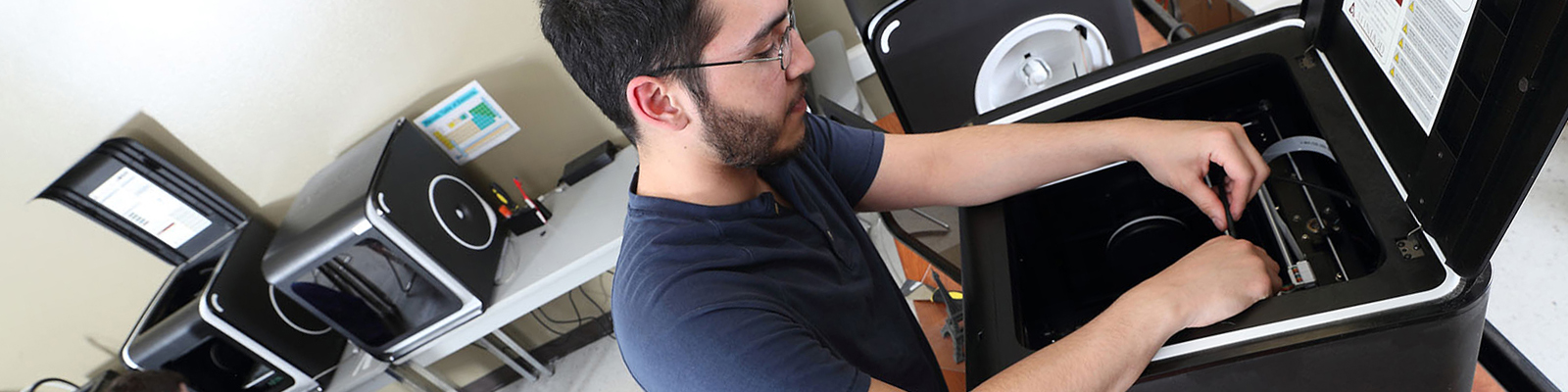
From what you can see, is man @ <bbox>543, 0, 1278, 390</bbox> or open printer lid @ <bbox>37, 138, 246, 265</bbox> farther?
open printer lid @ <bbox>37, 138, 246, 265</bbox>

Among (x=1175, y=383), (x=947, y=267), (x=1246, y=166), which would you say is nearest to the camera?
(x=1175, y=383)

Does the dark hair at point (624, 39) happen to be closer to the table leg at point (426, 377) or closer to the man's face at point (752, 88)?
the man's face at point (752, 88)

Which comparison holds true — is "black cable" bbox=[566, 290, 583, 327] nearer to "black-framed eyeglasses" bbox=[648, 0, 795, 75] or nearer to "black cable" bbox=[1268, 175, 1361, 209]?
"black-framed eyeglasses" bbox=[648, 0, 795, 75]

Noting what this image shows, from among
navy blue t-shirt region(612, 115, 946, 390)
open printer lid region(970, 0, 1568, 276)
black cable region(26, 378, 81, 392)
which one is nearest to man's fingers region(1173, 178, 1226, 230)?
open printer lid region(970, 0, 1568, 276)

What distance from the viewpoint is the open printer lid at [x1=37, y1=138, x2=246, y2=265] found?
74.6 inches

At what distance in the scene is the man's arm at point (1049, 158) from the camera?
0.74 m

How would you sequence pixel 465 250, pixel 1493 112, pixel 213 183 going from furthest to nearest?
1. pixel 213 183
2. pixel 465 250
3. pixel 1493 112

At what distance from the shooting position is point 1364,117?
66 centimetres

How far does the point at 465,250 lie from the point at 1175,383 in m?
1.62

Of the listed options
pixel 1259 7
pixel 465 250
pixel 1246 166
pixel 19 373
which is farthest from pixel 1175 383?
pixel 19 373

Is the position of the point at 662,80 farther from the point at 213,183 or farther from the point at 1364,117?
the point at 213,183

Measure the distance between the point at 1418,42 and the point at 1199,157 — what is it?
0.21 m

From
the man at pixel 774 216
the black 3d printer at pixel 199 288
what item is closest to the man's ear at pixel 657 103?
the man at pixel 774 216

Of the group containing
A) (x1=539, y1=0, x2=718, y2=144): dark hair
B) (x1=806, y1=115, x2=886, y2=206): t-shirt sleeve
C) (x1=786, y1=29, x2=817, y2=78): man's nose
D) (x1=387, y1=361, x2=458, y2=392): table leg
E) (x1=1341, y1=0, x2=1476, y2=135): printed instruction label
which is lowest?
(x1=387, y1=361, x2=458, y2=392): table leg
